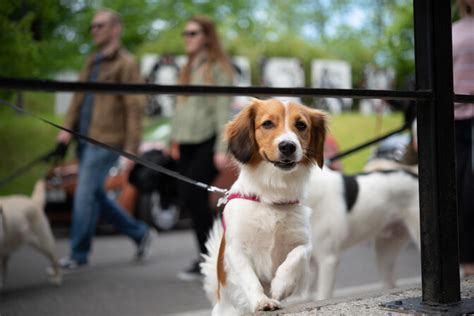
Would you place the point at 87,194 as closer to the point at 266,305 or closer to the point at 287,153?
the point at 287,153

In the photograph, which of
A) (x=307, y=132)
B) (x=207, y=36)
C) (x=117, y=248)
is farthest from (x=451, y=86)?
(x=117, y=248)

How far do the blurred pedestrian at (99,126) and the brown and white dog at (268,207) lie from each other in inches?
163

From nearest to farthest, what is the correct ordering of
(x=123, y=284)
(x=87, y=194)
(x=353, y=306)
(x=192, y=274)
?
(x=353, y=306) < (x=123, y=284) < (x=192, y=274) < (x=87, y=194)

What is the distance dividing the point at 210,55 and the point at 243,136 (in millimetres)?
3597

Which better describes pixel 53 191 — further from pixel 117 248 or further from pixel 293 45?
pixel 293 45

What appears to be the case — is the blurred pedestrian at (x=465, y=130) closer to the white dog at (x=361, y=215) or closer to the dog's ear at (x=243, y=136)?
the white dog at (x=361, y=215)

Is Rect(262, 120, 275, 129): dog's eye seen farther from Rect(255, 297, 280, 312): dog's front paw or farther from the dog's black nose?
Rect(255, 297, 280, 312): dog's front paw

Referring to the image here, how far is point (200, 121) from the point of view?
21.3ft

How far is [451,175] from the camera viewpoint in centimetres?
300

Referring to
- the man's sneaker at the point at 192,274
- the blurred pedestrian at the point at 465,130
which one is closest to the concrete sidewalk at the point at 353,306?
the blurred pedestrian at the point at 465,130

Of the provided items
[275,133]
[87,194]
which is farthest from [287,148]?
[87,194]

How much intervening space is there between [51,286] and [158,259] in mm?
2054

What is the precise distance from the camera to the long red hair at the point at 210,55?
657 cm

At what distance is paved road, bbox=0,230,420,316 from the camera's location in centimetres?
520
